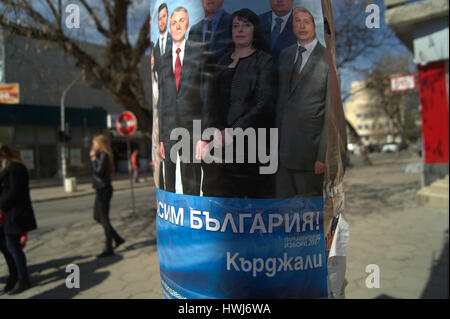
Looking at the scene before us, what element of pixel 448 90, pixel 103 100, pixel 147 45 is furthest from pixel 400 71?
pixel 103 100

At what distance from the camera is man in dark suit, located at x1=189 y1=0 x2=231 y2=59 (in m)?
1.33

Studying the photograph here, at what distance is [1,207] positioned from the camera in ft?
13.1

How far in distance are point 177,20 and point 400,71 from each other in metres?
26.3

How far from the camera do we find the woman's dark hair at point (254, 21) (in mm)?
1299

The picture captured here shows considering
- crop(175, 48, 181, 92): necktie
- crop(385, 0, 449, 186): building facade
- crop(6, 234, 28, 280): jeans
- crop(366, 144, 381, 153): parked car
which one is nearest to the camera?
crop(175, 48, 181, 92): necktie

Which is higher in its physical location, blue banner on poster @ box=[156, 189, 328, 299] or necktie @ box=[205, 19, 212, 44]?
necktie @ box=[205, 19, 212, 44]

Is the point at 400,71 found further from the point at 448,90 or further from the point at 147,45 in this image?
the point at 147,45

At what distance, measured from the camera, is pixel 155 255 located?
17.6 ft

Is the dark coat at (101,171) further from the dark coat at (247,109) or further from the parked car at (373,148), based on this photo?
the parked car at (373,148)

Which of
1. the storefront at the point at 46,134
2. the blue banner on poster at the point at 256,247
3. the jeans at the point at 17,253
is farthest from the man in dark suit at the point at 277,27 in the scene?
the storefront at the point at 46,134

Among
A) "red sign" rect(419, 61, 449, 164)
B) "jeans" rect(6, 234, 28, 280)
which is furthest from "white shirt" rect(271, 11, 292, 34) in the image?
"red sign" rect(419, 61, 449, 164)

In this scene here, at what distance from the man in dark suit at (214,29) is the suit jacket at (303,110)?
258 mm

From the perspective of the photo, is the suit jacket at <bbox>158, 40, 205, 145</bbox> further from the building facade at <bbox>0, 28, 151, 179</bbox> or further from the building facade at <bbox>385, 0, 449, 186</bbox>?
the building facade at <bbox>0, 28, 151, 179</bbox>

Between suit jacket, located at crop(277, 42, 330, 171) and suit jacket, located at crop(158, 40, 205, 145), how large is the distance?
356 mm
